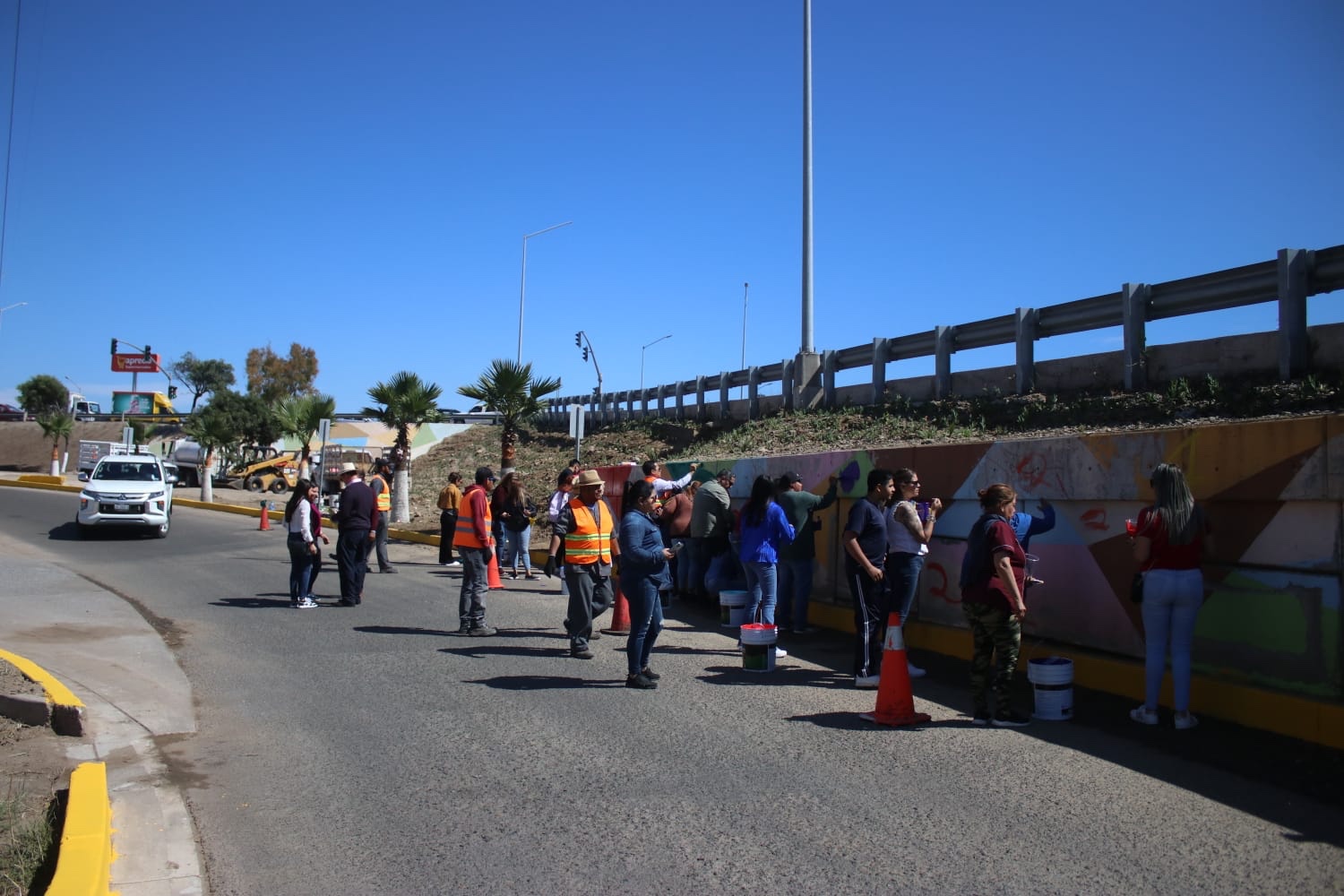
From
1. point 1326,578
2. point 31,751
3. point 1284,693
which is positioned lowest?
point 31,751

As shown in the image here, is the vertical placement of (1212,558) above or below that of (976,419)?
below

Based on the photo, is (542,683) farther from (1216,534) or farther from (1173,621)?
(1216,534)

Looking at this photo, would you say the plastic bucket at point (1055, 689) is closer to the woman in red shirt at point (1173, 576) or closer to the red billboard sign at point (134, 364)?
the woman in red shirt at point (1173, 576)

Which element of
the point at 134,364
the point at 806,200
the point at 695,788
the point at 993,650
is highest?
the point at 134,364

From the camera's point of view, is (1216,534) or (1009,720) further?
(1216,534)

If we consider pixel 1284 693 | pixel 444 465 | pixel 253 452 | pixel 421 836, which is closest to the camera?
pixel 421 836

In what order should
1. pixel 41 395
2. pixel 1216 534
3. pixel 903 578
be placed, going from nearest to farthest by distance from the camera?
pixel 1216 534, pixel 903 578, pixel 41 395

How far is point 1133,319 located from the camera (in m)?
11.3

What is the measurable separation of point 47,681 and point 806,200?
13969 mm

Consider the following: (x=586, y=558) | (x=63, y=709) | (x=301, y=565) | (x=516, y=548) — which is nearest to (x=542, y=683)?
(x=586, y=558)

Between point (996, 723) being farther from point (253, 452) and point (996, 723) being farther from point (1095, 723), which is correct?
point (253, 452)

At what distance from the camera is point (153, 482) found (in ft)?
79.6

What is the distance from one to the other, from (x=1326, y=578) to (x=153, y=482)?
78.6ft

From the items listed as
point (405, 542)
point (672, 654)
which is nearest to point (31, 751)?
point (672, 654)
